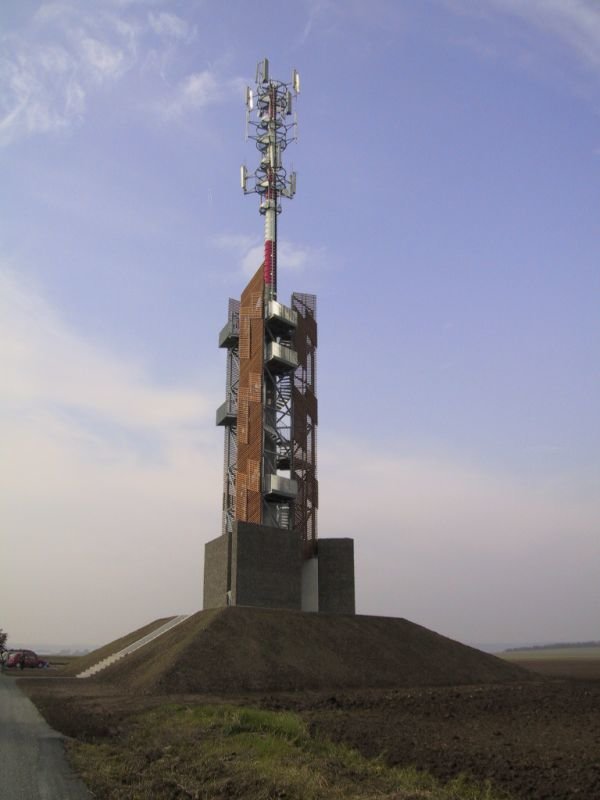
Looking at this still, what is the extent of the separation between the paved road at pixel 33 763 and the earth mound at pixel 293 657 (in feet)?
48.1

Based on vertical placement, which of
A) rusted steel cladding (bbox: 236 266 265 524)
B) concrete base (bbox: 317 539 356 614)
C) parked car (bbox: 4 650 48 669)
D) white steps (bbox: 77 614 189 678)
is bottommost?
parked car (bbox: 4 650 48 669)

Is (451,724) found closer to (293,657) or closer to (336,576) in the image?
(293,657)

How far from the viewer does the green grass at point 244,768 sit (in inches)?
537

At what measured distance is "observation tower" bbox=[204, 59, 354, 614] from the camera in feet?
180

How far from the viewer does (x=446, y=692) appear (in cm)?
3909

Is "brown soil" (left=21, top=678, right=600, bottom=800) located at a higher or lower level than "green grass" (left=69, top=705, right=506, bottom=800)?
lower

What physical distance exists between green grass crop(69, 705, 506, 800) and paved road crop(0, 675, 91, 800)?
1.35 feet

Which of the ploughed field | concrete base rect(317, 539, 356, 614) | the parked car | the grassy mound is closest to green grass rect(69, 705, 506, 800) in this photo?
the ploughed field

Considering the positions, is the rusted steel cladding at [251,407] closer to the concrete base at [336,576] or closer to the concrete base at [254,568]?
the concrete base at [254,568]

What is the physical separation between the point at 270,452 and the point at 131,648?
64.4 feet

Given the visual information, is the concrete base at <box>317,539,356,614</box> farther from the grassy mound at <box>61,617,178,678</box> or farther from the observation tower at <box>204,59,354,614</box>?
the grassy mound at <box>61,617,178,678</box>

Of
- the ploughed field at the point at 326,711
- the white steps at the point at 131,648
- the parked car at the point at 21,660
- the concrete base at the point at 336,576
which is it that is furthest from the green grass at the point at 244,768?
the parked car at the point at 21,660

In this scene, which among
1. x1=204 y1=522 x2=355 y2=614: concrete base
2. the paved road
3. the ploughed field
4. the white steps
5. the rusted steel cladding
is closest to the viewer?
the paved road

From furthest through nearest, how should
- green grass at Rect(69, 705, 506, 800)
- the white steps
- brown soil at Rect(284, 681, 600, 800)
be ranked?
the white steps < brown soil at Rect(284, 681, 600, 800) < green grass at Rect(69, 705, 506, 800)
